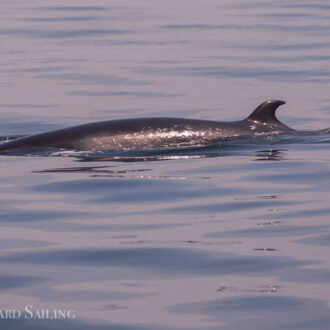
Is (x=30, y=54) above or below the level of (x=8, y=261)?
above

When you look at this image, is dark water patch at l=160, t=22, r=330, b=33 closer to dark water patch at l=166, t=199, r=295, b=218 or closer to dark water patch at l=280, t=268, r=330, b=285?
dark water patch at l=166, t=199, r=295, b=218

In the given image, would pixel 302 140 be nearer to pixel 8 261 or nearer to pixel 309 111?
pixel 309 111

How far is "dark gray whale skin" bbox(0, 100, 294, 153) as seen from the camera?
12.2 metres

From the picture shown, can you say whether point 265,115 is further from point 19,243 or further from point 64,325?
point 64,325

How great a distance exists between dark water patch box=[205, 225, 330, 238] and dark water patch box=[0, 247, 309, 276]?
546mm

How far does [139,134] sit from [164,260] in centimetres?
536

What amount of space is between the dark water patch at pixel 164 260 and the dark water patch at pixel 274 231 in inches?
21.5

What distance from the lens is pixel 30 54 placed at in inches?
961

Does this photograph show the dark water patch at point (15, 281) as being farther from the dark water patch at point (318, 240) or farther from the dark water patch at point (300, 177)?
the dark water patch at point (300, 177)

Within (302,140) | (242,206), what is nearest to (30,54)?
(302,140)

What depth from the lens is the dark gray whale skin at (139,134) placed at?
1223 centimetres

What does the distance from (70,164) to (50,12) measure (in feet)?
87.1

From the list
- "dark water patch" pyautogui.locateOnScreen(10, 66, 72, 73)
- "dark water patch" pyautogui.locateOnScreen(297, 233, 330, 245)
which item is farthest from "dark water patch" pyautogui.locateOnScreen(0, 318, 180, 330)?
"dark water patch" pyautogui.locateOnScreen(10, 66, 72, 73)

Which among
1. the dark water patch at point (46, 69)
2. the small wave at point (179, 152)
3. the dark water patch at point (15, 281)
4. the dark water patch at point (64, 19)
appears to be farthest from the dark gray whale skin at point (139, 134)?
the dark water patch at point (64, 19)
